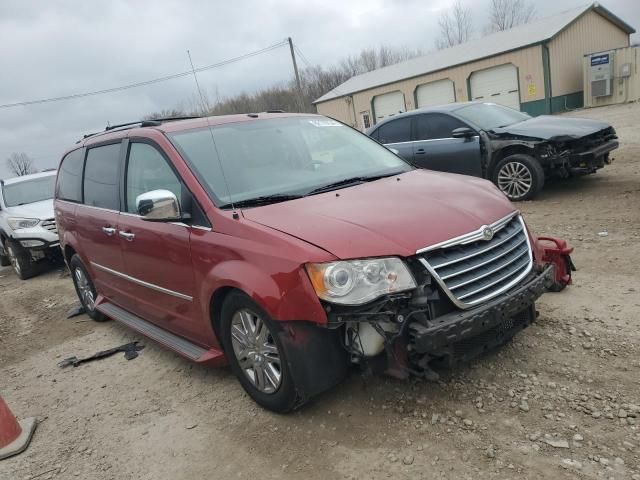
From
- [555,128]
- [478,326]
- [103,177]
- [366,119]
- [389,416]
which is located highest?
[103,177]

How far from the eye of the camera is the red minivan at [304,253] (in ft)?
8.61

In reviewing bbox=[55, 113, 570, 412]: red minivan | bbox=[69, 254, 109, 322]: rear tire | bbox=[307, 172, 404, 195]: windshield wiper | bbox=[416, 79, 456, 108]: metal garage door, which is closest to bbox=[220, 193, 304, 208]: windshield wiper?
bbox=[55, 113, 570, 412]: red minivan

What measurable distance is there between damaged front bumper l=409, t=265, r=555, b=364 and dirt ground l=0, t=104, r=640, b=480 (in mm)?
362

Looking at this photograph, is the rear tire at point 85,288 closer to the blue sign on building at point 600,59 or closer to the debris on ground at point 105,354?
the debris on ground at point 105,354

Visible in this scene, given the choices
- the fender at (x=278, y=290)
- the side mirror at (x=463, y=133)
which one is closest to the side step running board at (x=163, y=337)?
the fender at (x=278, y=290)

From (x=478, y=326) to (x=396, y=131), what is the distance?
6724 millimetres

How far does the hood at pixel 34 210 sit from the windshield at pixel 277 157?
21.9ft

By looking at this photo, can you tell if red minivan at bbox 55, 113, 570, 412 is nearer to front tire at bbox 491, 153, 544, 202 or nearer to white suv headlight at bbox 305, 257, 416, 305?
white suv headlight at bbox 305, 257, 416, 305

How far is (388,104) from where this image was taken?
106ft

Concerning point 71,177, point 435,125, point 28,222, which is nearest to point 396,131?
point 435,125

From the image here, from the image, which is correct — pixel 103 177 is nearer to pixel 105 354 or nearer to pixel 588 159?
pixel 105 354

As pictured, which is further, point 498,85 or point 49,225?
point 498,85

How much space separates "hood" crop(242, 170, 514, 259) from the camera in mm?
2674

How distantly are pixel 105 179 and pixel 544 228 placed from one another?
16.3 feet
